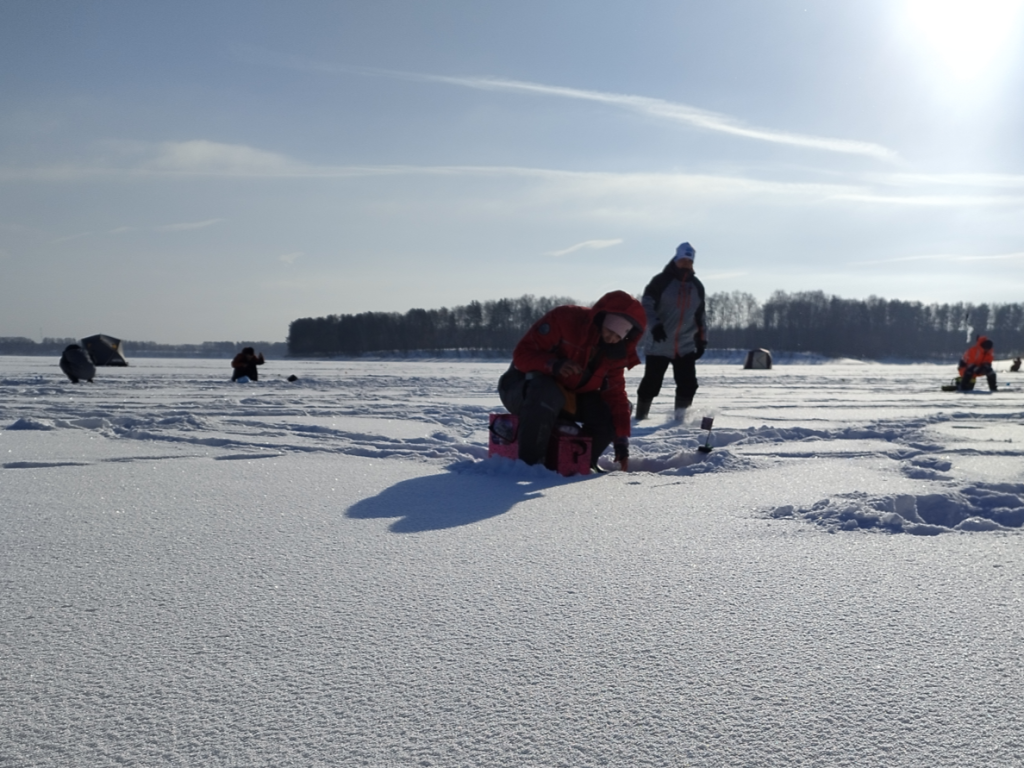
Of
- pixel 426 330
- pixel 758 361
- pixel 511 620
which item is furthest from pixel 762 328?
pixel 511 620

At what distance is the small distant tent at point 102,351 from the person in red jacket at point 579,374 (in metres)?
27.3

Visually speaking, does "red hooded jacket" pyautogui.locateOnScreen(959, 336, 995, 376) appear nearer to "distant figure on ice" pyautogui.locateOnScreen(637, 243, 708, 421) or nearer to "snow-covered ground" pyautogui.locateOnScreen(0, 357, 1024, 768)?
"distant figure on ice" pyautogui.locateOnScreen(637, 243, 708, 421)

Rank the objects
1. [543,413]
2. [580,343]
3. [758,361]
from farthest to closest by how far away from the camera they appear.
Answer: [758,361] → [580,343] → [543,413]

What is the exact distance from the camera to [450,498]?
2.66 metres

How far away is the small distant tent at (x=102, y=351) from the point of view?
→ 2670cm

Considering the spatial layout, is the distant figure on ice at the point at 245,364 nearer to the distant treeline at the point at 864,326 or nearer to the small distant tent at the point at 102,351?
the small distant tent at the point at 102,351

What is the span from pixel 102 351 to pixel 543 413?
28686mm

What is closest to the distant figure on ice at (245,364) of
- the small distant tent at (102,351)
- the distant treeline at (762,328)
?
the small distant tent at (102,351)

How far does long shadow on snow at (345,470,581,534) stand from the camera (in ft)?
7.48

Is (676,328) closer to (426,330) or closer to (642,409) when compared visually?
(642,409)

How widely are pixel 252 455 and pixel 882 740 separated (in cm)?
356

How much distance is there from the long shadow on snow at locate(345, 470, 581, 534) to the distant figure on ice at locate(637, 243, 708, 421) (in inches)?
115

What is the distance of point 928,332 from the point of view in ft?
295

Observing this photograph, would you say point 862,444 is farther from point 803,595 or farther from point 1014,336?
point 1014,336
